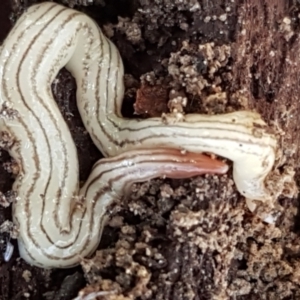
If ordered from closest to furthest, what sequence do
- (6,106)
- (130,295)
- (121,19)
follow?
1. (130,295)
2. (6,106)
3. (121,19)

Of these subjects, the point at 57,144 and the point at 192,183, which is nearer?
the point at 192,183

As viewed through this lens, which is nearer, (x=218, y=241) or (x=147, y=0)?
(x=218, y=241)

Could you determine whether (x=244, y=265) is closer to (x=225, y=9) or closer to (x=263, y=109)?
(x=263, y=109)

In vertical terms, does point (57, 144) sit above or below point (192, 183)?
above

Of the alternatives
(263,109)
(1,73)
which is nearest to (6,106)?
(1,73)
